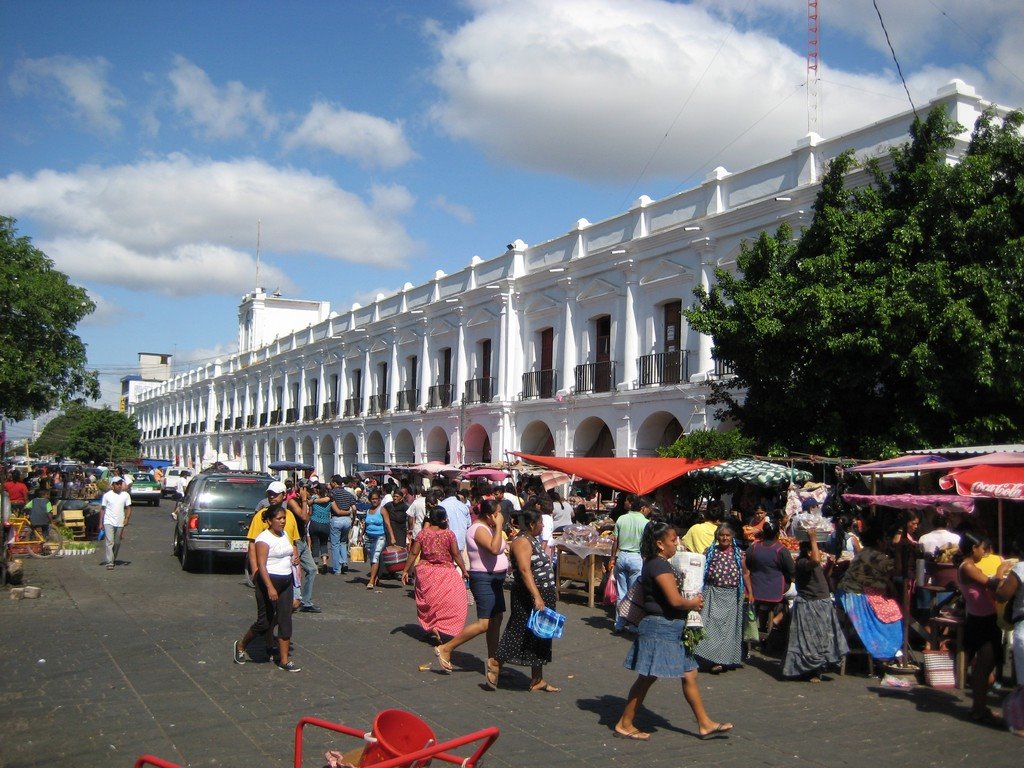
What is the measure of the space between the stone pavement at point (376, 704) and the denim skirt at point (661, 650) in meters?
0.54

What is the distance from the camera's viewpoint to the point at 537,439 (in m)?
A: 28.8

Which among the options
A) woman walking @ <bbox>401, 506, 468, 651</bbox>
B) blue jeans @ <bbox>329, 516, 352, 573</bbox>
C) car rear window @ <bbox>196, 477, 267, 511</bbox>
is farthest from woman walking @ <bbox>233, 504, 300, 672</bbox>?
car rear window @ <bbox>196, 477, 267, 511</bbox>

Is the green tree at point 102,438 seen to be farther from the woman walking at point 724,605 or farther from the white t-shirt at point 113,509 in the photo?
the woman walking at point 724,605

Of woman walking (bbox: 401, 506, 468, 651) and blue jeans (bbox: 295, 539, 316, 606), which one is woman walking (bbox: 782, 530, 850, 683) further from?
blue jeans (bbox: 295, 539, 316, 606)

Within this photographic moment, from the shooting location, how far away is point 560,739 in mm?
6996

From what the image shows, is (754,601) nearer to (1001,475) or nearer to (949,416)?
(1001,475)

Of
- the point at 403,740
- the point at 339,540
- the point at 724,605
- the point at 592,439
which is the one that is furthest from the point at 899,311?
the point at 592,439

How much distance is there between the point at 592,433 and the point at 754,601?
15.7 metres

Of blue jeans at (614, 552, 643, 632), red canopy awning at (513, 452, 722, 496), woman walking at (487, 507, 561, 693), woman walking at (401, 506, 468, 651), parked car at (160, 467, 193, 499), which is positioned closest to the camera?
woman walking at (487, 507, 561, 693)

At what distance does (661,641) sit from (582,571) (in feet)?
23.7

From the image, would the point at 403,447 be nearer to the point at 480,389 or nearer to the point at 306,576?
the point at 480,389

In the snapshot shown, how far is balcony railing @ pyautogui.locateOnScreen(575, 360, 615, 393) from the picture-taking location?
81.6 feet

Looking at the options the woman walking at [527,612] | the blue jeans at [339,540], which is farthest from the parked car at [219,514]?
the woman walking at [527,612]

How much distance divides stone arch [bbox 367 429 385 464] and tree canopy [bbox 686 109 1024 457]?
24.4 m
